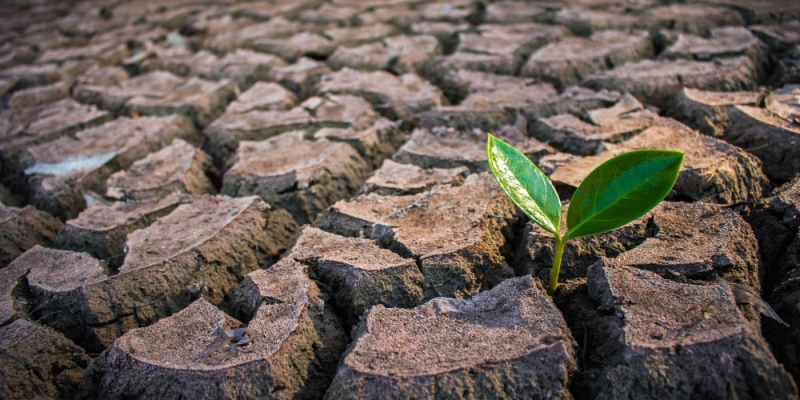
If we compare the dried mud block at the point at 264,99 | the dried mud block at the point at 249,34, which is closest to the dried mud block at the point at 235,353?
the dried mud block at the point at 264,99

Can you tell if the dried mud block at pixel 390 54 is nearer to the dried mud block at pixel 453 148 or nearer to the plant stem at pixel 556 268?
the dried mud block at pixel 453 148

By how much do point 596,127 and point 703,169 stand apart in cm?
41

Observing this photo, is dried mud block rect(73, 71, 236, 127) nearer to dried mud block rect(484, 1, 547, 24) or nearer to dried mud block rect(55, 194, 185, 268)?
dried mud block rect(55, 194, 185, 268)

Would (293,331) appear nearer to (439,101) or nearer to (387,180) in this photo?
(387,180)

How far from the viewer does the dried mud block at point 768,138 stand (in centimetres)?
149

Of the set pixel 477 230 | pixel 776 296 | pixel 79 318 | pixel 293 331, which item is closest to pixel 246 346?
pixel 293 331

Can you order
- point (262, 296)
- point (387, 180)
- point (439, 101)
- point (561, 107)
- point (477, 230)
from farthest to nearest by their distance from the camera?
point (439, 101) → point (561, 107) → point (387, 180) → point (477, 230) → point (262, 296)

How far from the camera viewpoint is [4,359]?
110cm

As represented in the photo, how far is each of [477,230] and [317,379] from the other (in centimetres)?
52

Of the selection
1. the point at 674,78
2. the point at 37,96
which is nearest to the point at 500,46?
the point at 674,78

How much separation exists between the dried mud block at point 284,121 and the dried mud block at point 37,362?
92 centimetres

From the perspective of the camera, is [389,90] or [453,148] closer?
[453,148]

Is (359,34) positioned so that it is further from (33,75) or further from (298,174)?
(33,75)

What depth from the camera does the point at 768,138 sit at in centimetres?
155
